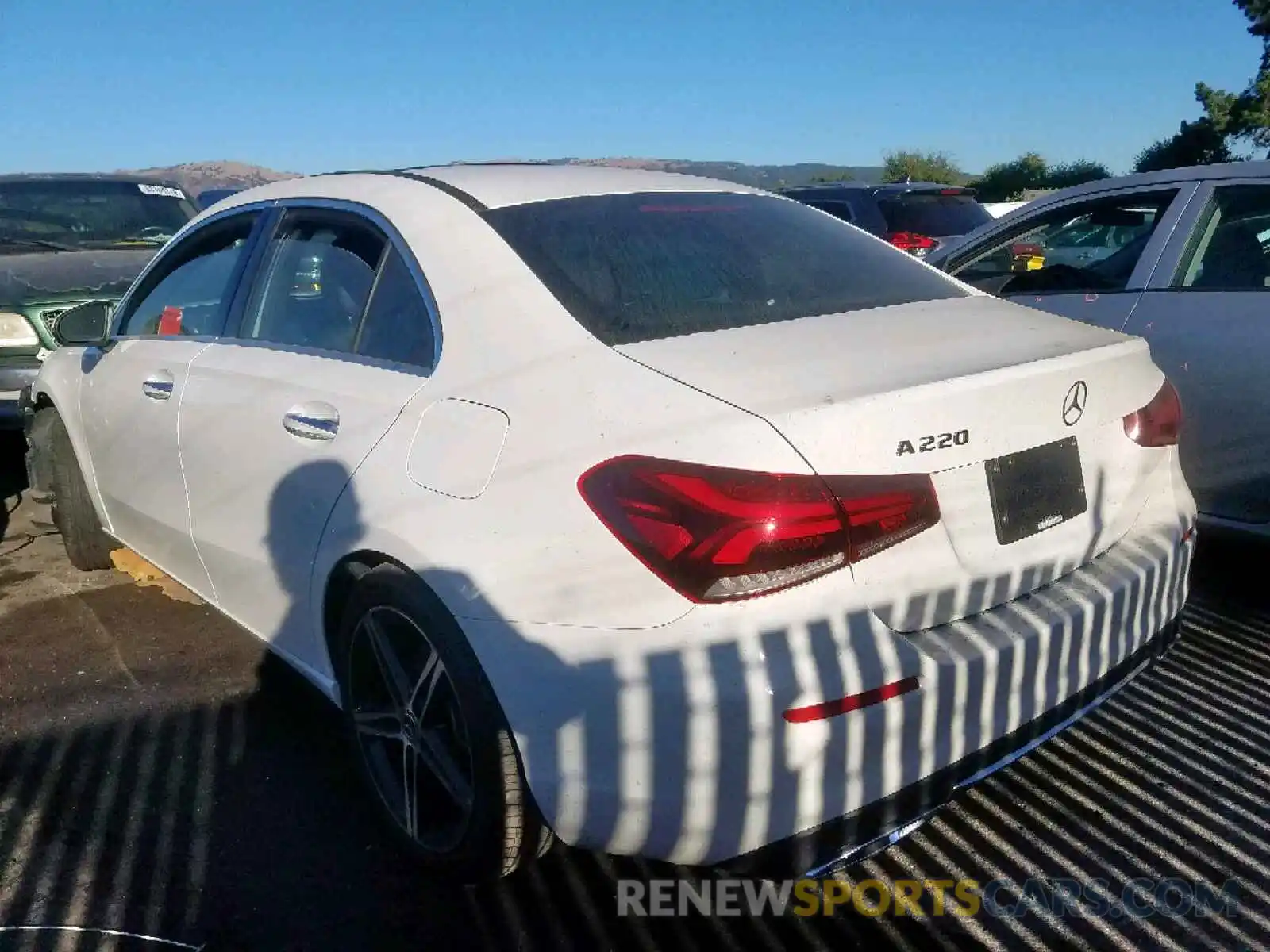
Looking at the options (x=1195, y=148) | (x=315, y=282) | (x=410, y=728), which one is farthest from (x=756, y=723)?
(x=1195, y=148)

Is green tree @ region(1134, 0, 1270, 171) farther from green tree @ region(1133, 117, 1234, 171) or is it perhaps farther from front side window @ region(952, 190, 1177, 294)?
front side window @ region(952, 190, 1177, 294)

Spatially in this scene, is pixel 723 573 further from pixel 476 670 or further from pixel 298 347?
pixel 298 347

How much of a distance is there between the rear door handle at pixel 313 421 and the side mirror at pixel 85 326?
1.81 meters

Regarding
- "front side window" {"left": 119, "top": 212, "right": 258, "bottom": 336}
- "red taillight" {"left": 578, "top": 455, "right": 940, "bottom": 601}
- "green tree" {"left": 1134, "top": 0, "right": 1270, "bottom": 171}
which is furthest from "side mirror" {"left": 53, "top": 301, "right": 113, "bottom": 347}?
"green tree" {"left": 1134, "top": 0, "right": 1270, "bottom": 171}

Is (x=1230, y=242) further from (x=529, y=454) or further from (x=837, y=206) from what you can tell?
(x=837, y=206)

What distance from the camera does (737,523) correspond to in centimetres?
190

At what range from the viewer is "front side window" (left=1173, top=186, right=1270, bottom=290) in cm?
401

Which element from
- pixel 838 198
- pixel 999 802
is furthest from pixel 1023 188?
pixel 999 802

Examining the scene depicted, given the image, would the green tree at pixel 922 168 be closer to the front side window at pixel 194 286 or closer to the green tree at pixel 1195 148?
the green tree at pixel 1195 148

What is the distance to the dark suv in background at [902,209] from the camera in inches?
422

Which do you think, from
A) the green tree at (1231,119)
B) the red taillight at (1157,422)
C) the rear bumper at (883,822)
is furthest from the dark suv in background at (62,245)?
the green tree at (1231,119)

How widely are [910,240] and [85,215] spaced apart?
717 centimetres

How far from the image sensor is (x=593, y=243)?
2641 mm

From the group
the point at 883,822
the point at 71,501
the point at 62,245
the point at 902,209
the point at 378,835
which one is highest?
the point at 62,245
